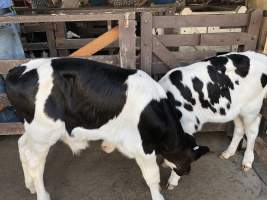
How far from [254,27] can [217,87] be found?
894 mm

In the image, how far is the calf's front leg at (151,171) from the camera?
8.60 feet

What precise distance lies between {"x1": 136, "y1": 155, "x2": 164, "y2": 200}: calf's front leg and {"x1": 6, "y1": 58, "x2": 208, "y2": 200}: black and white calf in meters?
0.01

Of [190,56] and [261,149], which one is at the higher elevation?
[190,56]

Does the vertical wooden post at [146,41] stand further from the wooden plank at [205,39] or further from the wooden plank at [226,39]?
the wooden plank at [226,39]

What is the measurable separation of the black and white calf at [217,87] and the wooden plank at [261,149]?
1.81ft

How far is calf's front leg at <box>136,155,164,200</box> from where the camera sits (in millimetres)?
2622

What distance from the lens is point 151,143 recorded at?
8.42 ft

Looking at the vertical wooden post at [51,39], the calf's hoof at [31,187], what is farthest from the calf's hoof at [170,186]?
the vertical wooden post at [51,39]

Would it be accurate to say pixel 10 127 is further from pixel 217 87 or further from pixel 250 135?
pixel 250 135

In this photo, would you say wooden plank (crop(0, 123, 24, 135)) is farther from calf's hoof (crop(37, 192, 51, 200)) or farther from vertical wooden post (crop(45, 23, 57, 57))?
vertical wooden post (crop(45, 23, 57, 57))

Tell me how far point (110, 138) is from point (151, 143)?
362 millimetres

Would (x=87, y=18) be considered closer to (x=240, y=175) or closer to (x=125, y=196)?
(x=125, y=196)

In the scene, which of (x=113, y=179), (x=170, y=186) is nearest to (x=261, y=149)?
(x=170, y=186)

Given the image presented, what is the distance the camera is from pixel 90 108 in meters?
2.43
